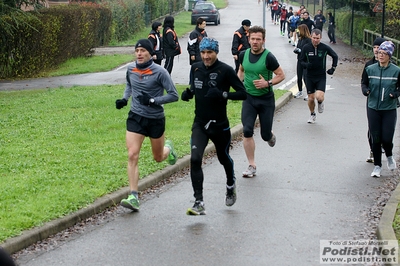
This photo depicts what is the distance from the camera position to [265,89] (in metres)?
10.0

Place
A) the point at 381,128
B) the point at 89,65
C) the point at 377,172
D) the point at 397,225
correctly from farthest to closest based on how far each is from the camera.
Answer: the point at 89,65, the point at 377,172, the point at 381,128, the point at 397,225

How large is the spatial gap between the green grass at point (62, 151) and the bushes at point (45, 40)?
576 centimetres

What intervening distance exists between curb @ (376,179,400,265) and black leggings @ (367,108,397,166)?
46.4 inches

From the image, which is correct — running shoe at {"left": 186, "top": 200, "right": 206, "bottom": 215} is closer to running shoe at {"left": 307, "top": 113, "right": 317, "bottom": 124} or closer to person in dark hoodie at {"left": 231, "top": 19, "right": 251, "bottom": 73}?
running shoe at {"left": 307, "top": 113, "right": 317, "bottom": 124}

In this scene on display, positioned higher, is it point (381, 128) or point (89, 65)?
point (381, 128)

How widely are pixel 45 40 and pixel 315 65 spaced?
1380 centimetres

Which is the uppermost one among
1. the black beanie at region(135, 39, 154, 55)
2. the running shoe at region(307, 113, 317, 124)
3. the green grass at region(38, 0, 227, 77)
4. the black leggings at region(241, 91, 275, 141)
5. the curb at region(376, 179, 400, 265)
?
the black beanie at region(135, 39, 154, 55)

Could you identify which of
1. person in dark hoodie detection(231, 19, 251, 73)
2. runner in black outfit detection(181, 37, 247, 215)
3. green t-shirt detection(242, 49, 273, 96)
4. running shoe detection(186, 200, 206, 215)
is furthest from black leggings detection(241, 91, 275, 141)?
person in dark hoodie detection(231, 19, 251, 73)

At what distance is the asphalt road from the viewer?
6844mm

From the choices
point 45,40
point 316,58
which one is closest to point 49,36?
point 45,40

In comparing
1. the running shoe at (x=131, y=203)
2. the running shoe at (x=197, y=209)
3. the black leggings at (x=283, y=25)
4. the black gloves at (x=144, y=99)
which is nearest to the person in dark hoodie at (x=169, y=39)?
the black gloves at (x=144, y=99)

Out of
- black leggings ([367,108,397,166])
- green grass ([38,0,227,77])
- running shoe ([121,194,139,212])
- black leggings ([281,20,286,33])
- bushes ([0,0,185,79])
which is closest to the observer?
running shoe ([121,194,139,212])

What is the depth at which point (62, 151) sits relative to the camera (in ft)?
37.9

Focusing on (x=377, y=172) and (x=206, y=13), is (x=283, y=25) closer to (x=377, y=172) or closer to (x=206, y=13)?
(x=206, y=13)
